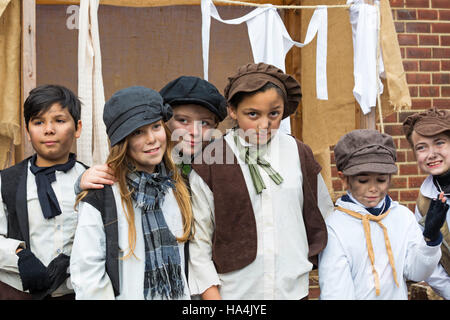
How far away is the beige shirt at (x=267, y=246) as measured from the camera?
198 cm

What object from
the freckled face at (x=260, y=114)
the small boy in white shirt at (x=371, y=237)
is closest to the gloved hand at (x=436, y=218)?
the small boy in white shirt at (x=371, y=237)

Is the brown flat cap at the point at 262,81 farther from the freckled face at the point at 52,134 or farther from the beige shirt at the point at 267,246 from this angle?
the freckled face at the point at 52,134

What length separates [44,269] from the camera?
6.33ft

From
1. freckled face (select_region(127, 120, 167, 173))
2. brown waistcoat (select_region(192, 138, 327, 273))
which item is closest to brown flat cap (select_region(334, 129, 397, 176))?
brown waistcoat (select_region(192, 138, 327, 273))

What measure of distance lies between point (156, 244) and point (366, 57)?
67.6 inches

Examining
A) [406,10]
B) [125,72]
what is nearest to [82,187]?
[125,72]

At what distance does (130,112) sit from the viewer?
186cm

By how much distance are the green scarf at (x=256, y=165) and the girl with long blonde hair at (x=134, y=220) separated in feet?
1.02

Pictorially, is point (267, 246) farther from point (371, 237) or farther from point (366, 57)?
point (366, 57)

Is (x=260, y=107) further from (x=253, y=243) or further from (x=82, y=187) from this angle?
(x=82, y=187)
